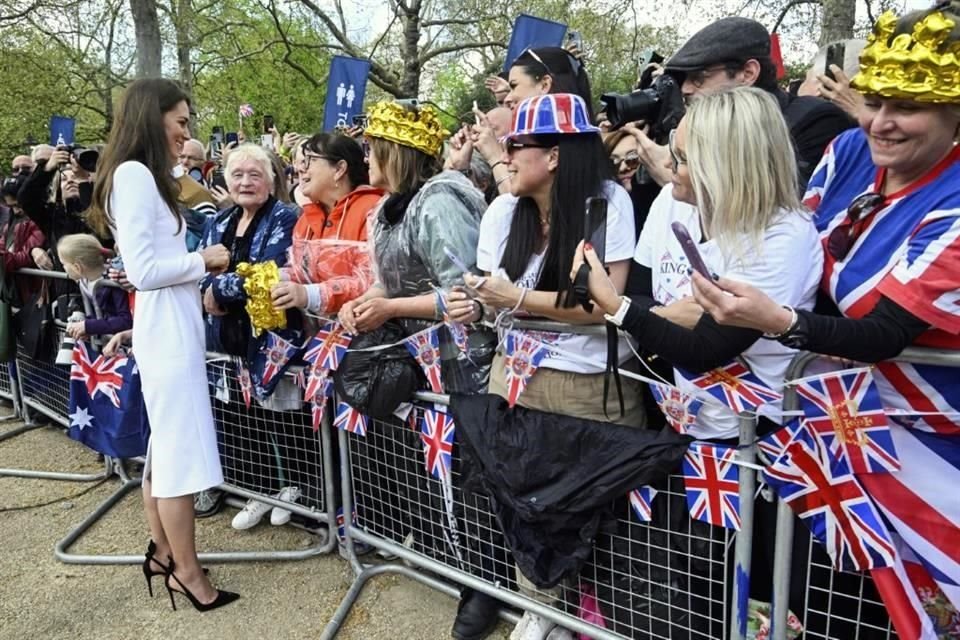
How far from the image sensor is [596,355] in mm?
2361

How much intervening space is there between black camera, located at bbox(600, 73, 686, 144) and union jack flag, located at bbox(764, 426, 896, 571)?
4.30 ft

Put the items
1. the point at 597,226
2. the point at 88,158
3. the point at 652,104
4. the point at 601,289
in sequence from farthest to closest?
the point at 88,158
the point at 652,104
the point at 597,226
the point at 601,289

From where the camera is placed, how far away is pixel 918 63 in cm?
165

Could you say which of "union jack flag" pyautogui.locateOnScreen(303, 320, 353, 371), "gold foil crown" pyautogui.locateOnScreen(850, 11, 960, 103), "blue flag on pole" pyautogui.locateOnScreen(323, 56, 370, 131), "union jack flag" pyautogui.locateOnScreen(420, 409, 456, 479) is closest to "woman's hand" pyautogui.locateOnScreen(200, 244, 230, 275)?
"union jack flag" pyautogui.locateOnScreen(303, 320, 353, 371)

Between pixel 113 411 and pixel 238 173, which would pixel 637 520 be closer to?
pixel 238 173

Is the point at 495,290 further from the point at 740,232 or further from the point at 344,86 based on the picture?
the point at 344,86

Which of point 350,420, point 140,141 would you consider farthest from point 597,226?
point 140,141

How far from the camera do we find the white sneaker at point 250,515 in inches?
150

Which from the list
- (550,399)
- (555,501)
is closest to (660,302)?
(550,399)

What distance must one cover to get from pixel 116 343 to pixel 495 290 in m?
2.67

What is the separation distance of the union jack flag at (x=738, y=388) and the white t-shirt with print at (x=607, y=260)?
0.40 m

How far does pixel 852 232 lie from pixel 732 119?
44 cm

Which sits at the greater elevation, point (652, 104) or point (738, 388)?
point (652, 104)

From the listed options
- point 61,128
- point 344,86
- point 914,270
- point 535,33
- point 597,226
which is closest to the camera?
point 914,270
